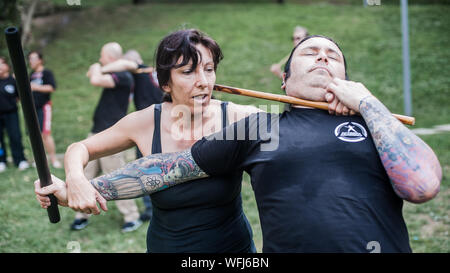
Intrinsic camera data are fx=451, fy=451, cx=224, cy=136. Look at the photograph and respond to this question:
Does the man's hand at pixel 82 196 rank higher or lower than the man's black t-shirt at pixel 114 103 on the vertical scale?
higher

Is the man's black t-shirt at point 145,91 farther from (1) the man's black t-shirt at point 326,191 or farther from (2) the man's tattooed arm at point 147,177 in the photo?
(1) the man's black t-shirt at point 326,191

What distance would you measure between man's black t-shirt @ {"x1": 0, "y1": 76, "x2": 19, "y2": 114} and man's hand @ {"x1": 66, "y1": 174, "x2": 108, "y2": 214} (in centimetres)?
662

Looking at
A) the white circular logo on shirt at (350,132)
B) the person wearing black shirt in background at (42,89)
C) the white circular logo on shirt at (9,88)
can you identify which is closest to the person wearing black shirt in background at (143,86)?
the person wearing black shirt in background at (42,89)

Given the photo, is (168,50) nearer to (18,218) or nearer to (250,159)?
(250,159)

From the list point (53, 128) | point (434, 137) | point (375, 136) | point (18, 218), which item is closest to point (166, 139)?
point (375, 136)

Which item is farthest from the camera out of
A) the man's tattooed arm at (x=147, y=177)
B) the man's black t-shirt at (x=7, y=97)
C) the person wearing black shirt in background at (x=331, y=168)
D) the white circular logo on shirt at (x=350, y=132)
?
the man's black t-shirt at (x=7, y=97)

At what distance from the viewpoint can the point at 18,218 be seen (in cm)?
593

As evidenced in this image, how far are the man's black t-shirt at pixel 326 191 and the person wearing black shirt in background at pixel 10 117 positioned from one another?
23.8ft

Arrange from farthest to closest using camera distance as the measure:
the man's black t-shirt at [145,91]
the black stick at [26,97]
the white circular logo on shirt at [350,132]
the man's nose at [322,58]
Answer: the man's black t-shirt at [145,91] < the man's nose at [322,58] < the white circular logo on shirt at [350,132] < the black stick at [26,97]

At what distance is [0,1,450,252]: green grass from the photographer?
542 centimetres

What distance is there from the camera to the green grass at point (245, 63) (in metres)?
5.42

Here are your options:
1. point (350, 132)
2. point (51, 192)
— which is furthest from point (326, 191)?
point (51, 192)

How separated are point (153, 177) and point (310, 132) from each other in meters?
0.87

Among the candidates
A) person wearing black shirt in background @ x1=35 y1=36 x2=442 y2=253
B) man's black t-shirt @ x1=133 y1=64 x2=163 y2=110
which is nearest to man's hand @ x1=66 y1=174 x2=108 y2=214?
person wearing black shirt in background @ x1=35 y1=36 x2=442 y2=253
